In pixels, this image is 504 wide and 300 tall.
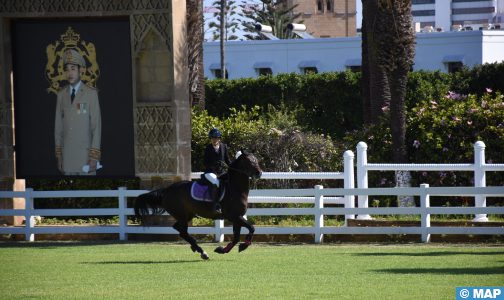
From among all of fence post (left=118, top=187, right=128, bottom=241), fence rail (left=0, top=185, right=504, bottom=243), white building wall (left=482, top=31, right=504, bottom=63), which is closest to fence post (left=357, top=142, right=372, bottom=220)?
fence rail (left=0, top=185, right=504, bottom=243)

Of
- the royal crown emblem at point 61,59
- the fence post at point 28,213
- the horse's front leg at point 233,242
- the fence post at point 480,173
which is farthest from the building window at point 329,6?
the horse's front leg at point 233,242

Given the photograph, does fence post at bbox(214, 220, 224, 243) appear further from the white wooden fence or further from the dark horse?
the dark horse

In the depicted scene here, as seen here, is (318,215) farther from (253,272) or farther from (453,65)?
(453,65)

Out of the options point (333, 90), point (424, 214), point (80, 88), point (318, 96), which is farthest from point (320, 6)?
point (424, 214)

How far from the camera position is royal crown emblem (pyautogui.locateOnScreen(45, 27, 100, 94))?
2441 cm

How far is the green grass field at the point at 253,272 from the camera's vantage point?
14.5 meters

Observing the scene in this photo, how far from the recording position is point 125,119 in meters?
24.5

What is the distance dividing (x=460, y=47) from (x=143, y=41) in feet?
110

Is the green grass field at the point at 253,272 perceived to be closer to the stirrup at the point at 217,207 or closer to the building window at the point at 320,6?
the stirrup at the point at 217,207

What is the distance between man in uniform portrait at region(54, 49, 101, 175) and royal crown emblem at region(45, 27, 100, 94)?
0.31 ft

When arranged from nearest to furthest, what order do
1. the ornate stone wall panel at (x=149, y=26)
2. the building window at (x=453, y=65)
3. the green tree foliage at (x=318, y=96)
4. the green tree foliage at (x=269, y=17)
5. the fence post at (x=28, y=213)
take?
the ornate stone wall panel at (x=149, y=26), the fence post at (x=28, y=213), the green tree foliage at (x=318, y=96), the building window at (x=453, y=65), the green tree foliage at (x=269, y=17)

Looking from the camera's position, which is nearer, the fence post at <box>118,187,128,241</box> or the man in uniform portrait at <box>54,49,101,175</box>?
the fence post at <box>118,187,128,241</box>

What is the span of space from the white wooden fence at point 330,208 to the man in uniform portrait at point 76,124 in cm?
76

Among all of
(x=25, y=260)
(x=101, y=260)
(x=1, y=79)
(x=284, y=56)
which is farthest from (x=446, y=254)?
(x=284, y=56)
